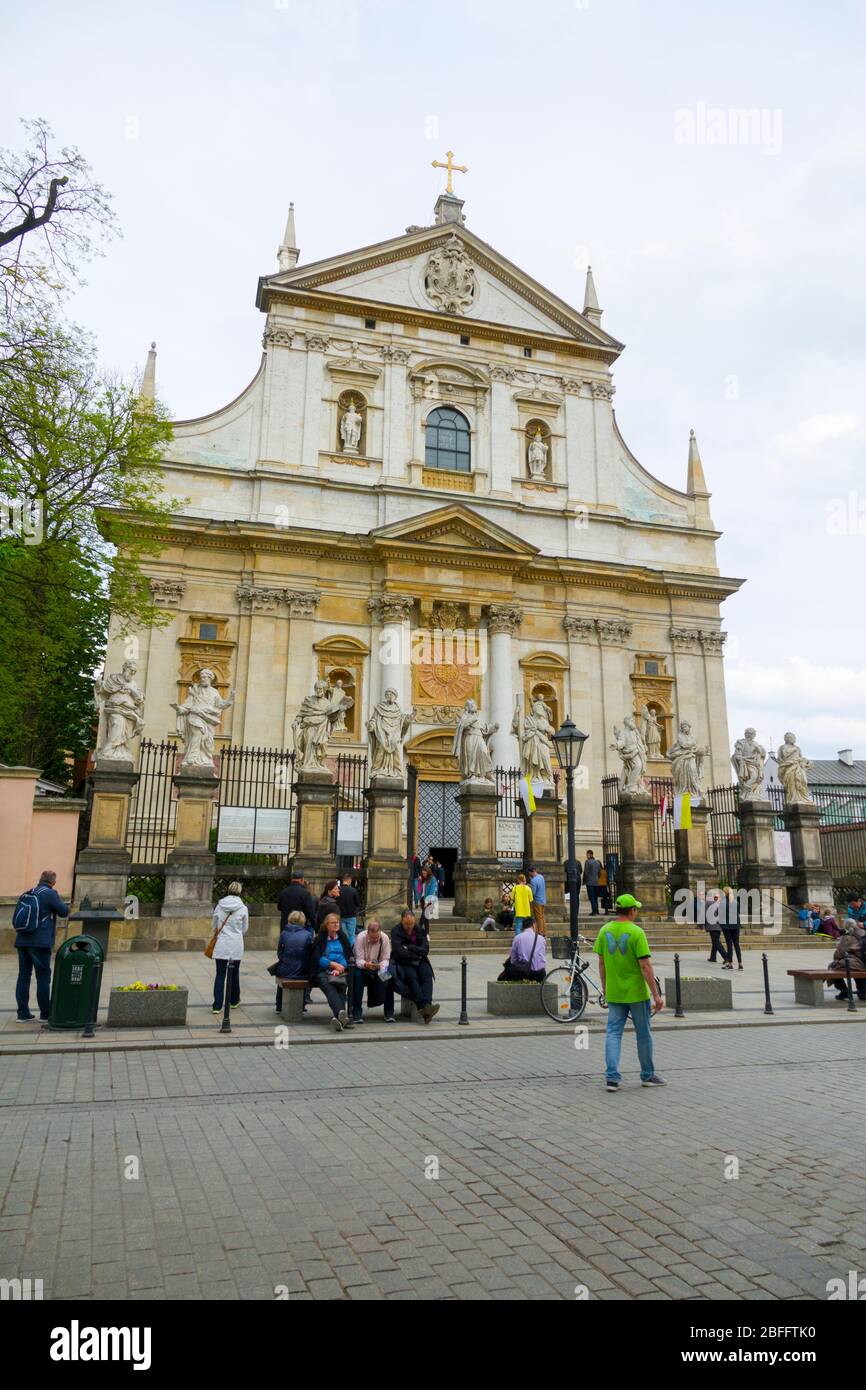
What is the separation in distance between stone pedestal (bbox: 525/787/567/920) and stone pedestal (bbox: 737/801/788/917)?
540 cm

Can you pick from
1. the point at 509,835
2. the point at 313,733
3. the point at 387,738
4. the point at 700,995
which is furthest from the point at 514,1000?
the point at 509,835

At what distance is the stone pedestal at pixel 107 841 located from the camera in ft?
54.5

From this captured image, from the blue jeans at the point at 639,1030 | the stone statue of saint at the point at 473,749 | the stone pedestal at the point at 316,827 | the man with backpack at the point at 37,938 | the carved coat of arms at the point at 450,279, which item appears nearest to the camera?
the blue jeans at the point at 639,1030

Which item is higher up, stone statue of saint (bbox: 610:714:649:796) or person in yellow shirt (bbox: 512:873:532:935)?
stone statue of saint (bbox: 610:714:649:796)

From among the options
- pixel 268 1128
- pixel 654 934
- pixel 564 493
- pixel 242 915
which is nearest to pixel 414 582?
pixel 564 493

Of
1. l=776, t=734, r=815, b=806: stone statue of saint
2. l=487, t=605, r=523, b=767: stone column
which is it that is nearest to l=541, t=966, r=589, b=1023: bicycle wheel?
l=776, t=734, r=815, b=806: stone statue of saint

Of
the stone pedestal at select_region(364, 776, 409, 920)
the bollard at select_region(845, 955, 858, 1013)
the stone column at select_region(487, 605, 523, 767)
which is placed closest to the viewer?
the bollard at select_region(845, 955, 858, 1013)

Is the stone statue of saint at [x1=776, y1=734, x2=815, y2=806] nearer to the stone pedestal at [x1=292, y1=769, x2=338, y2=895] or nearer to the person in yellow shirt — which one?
the person in yellow shirt

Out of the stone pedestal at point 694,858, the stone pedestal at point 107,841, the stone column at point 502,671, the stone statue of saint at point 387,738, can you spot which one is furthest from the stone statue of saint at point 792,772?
the stone pedestal at point 107,841

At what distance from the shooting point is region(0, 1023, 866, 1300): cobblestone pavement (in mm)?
4016

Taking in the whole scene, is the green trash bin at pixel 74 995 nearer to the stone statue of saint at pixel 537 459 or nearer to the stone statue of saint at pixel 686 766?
the stone statue of saint at pixel 686 766

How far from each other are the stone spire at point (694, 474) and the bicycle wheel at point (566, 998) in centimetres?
2954

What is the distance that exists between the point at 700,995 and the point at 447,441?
25867 millimetres
